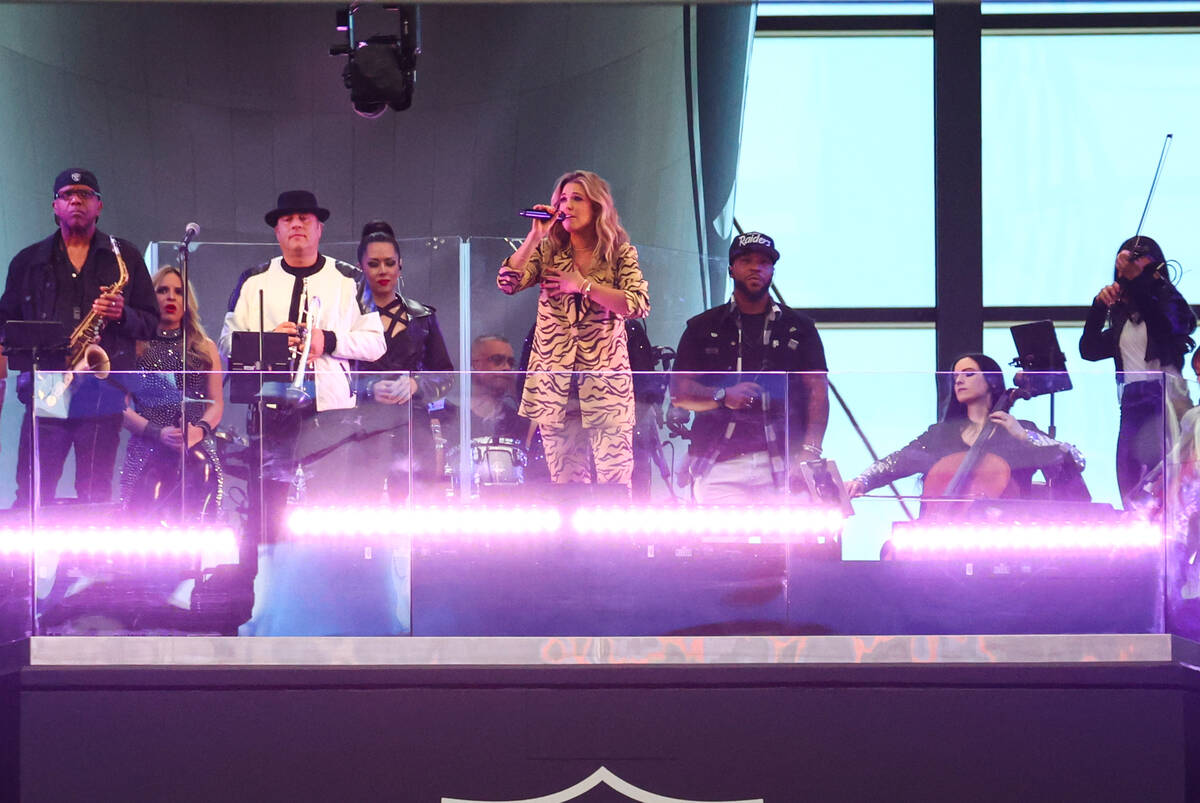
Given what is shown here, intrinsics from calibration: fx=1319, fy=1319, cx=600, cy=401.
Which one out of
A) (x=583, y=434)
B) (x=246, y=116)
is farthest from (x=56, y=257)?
(x=246, y=116)

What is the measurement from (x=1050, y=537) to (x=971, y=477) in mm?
208

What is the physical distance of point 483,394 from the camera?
292 cm

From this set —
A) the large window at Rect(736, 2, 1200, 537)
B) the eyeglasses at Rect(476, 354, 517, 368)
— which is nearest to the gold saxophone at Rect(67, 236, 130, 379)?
the eyeglasses at Rect(476, 354, 517, 368)

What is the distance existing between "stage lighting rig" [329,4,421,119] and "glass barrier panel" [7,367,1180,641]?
2.95 m

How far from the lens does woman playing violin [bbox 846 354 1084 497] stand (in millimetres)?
2842

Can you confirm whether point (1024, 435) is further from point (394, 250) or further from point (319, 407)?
point (394, 250)

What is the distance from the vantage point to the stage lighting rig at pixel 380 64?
5523mm

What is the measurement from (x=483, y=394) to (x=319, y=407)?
36 centimetres

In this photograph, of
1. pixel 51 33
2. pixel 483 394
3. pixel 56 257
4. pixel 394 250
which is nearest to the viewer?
pixel 483 394

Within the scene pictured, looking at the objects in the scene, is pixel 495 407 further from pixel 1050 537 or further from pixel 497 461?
pixel 1050 537

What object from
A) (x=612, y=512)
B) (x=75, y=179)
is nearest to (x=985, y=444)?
(x=612, y=512)

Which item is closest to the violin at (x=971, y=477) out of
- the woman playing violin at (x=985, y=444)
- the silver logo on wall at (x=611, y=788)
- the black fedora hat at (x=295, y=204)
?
the woman playing violin at (x=985, y=444)

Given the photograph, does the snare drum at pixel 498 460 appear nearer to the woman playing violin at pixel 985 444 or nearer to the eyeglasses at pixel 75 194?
the woman playing violin at pixel 985 444

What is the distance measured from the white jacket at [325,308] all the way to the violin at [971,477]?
65.7 inches
